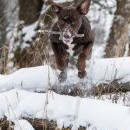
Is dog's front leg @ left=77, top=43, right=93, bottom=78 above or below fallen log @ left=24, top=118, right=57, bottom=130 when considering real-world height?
above

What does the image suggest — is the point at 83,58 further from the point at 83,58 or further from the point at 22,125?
the point at 22,125

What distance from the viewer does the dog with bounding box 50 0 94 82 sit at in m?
6.44

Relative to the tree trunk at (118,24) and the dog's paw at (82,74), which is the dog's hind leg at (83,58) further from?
the tree trunk at (118,24)

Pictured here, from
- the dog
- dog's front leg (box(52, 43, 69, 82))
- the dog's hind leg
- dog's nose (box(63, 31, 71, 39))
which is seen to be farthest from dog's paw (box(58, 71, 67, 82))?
dog's nose (box(63, 31, 71, 39))

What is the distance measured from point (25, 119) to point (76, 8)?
81.5 inches

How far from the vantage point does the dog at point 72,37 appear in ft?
21.1

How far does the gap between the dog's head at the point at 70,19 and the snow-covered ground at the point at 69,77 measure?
1.49 feet

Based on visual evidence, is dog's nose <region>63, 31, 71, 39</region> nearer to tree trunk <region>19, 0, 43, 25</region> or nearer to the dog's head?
the dog's head

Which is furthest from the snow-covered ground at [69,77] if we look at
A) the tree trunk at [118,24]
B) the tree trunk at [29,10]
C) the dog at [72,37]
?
the tree trunk at [29,10]

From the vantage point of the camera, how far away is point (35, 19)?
13016 mm

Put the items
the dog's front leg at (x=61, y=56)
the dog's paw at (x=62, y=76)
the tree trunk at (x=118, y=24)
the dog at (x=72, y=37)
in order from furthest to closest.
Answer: the tree trunk at (x=118, y=24)
the dog's front leg at (x=61, y=56)
the dog at (x=72, y=37)
the dog's paw at (x=62, y=76)

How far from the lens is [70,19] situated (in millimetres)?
6504

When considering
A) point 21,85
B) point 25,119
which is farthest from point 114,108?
point 21,85

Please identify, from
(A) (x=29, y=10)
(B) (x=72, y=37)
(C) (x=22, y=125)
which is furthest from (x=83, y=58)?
(A) (x=29, y=10)
